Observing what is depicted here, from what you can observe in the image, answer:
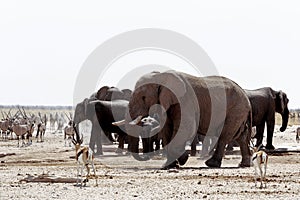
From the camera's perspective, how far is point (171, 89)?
2295 cm

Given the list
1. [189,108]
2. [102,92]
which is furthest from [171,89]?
[102,92]

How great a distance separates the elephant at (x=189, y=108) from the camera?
22.9 meters

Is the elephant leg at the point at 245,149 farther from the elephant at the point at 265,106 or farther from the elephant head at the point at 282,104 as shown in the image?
the elephant head at the point at 282,104

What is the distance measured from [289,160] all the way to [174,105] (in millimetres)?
6430

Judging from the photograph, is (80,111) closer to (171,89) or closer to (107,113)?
(107,113)

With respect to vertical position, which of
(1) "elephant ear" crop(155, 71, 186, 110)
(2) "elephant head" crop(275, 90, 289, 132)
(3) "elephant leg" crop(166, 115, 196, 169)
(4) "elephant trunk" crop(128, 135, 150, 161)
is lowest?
(4) "elephant trunk" crop(128, 135, 150, 161)

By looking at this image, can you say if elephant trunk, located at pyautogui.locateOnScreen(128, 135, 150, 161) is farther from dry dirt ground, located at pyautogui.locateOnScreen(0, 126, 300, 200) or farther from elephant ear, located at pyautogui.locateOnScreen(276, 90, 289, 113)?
elephant ear, located at pyautogui.locateOnScreen(276, 90, 289, 113)

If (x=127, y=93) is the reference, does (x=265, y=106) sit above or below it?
below

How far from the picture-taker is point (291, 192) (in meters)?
15.9

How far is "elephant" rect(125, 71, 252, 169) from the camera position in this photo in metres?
22.9

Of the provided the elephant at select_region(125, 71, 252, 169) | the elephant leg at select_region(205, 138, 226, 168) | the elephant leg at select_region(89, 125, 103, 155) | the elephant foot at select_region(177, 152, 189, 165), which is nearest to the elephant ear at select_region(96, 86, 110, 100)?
the elephant leg at select_region(89, 125, 103, 155)

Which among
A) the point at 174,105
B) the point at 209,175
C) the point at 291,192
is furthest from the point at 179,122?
the point at 291,192

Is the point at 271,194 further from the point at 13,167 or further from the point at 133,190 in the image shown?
the point at 13,167

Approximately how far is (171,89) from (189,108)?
95 centimetres
